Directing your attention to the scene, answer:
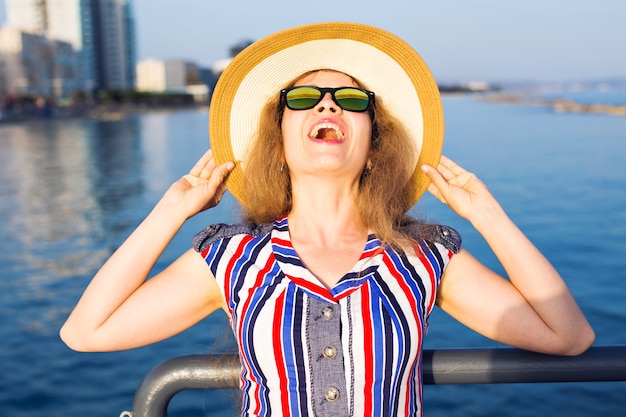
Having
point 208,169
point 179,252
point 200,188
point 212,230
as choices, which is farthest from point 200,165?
point 179,252

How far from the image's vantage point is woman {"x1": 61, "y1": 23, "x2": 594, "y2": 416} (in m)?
1.59

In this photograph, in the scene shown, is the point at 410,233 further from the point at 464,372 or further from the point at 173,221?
the point at 173,221

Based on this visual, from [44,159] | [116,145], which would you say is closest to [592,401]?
[44,159]

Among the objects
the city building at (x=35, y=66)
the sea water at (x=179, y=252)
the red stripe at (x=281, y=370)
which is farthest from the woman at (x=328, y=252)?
the city building at (x=35, y=66)

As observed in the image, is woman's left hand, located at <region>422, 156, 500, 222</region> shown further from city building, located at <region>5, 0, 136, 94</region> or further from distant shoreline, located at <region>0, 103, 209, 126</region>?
city building, located at <region>5, 0, 136, 94</region>

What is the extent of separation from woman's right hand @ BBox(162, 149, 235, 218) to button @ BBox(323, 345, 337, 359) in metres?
0.51

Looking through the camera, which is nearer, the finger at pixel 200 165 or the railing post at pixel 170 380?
the railing post at pixel 170 380

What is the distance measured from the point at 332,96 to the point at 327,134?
102 millimetres

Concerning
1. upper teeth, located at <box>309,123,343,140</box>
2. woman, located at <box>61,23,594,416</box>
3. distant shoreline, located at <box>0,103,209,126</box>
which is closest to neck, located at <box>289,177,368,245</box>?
woman, located at <box>61,23,594,416</box>

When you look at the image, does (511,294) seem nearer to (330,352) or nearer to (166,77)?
(330,352)

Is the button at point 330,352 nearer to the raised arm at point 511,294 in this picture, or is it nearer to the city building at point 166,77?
the raised arm at point 511,294

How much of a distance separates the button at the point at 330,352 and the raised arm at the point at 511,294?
1.15 ft

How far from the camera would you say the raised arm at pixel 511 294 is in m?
1.61

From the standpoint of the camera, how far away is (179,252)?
11.8 m
